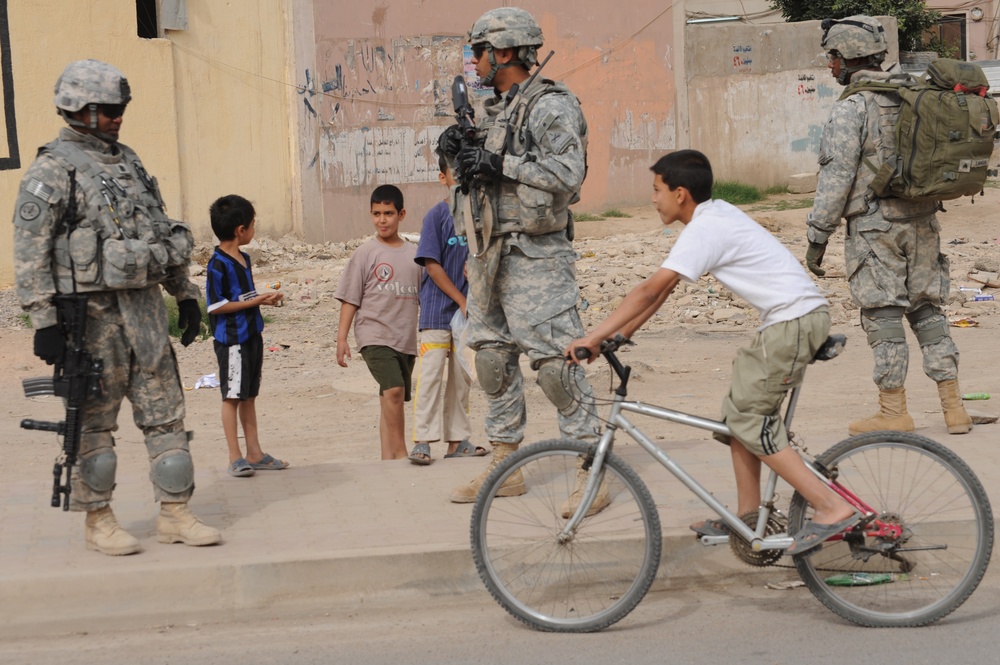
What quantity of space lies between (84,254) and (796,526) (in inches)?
114

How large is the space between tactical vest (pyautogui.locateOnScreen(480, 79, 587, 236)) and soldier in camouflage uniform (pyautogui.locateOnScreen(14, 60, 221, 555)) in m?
1.36

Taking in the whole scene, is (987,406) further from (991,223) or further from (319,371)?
(991,223)

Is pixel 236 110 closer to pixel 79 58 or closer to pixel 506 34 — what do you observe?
pixel 79 58

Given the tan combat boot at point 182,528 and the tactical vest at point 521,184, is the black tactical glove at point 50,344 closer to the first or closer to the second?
the tan combat boot at point 182,528

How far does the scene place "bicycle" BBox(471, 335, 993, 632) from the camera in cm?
446

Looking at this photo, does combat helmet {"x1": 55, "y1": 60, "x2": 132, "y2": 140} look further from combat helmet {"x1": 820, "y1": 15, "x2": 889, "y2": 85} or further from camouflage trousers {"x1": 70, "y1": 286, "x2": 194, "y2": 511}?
combat helmet {"x1": 820, "y1": 15, "x2": 889, "y2": 85}

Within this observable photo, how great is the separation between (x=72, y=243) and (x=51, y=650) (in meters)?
1.54

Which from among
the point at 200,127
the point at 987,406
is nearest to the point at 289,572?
the point at 987,406

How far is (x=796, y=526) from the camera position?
4.52m

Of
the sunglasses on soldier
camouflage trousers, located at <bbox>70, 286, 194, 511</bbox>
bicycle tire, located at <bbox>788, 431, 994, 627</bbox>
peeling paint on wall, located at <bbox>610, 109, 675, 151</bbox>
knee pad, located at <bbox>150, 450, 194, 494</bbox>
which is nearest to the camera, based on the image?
bicycle tire, located at <bbox>788, 431, 994, 627</bbox>

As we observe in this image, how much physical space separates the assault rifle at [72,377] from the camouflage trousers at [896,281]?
4.02 metres

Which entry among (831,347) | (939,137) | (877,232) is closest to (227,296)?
(831,347)

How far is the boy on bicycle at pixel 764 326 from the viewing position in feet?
14.4

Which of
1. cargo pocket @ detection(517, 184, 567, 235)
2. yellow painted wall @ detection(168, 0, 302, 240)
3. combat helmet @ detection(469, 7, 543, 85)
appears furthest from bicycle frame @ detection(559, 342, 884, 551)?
yellow painted wall @ detection(168, 0, 302, 240)
